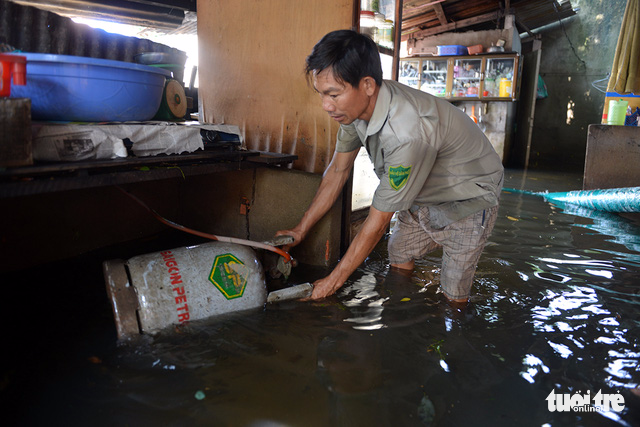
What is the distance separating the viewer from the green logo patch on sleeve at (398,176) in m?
2.19

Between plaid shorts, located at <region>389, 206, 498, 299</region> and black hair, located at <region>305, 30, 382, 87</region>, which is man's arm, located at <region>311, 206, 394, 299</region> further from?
black hair, located at <region>305, 30, 382, 87</region>

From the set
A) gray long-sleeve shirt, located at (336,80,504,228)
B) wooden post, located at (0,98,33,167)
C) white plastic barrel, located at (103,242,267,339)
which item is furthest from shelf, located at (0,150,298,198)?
gray long-sleeve shirt, located at (336,80,504,228)

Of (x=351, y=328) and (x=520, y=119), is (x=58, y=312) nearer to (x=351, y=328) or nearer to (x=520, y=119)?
(x=351, y=328)

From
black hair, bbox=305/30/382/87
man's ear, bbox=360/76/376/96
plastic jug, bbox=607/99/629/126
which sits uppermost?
plastic jug, bbox=607/99/629/126

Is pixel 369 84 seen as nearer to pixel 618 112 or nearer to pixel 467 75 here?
pixel 618 112

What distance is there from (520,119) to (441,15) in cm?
381

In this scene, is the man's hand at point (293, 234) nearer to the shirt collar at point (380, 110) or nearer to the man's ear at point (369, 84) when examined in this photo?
the shirt collar at point (380, 110)

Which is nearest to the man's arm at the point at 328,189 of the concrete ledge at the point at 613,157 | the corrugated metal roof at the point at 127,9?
the corrugated metal roof at the point at 127,9

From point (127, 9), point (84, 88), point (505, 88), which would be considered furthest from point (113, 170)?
point (505, 88)

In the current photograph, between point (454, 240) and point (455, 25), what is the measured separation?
965cm

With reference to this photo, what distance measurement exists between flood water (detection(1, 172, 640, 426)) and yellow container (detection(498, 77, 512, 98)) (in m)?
7.27

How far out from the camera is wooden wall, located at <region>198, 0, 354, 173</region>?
3.60 metres

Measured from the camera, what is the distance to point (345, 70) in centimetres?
212

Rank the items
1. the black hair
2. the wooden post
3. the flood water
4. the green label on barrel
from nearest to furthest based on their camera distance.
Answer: the wooden post < the flood water < the black hair < the green label on barrel
